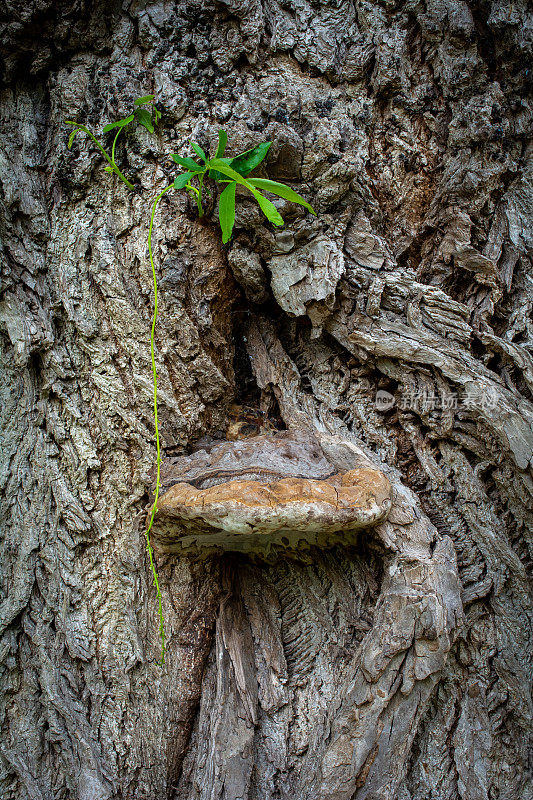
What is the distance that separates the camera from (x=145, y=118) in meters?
1.74

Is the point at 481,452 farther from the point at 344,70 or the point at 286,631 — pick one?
the point at 344,70

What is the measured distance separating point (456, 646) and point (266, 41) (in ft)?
8.28

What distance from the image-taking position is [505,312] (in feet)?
6.06

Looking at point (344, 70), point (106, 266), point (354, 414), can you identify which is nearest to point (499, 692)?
point (354, 414)

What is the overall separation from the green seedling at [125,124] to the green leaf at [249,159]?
0.43m

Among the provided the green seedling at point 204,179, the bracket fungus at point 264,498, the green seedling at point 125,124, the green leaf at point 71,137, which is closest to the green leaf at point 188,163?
the green seedling at point 204,179

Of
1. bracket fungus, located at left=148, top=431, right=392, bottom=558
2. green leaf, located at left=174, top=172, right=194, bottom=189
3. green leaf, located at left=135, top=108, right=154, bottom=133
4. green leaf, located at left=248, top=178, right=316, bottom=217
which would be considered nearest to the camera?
bracket fungus, located at left=148, top=431, right=392, bottom=558

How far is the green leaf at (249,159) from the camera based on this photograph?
1.56 metres

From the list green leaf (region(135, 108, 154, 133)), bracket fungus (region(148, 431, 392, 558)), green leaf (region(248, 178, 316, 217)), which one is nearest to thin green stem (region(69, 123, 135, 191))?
green leaf (region(135, 108, 154, 133))

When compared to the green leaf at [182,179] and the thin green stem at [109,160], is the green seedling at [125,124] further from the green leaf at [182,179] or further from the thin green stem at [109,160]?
the green leaf at [182,179]

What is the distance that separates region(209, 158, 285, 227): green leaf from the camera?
1406 millimetres

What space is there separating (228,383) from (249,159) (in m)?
0.86

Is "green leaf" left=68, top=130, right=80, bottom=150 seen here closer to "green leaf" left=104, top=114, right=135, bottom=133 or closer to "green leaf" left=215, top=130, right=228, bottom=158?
"green leaf" left=104, top=114, right=135, bottom=133

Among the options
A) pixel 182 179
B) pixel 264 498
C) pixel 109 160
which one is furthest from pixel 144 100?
pixel 264 498
